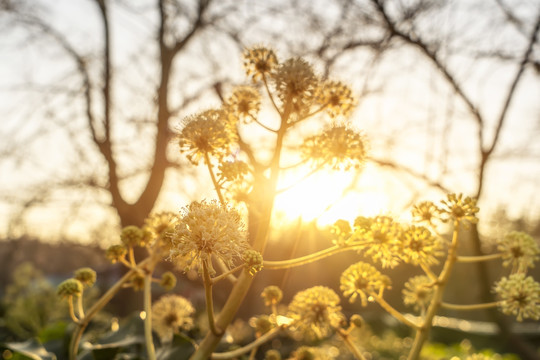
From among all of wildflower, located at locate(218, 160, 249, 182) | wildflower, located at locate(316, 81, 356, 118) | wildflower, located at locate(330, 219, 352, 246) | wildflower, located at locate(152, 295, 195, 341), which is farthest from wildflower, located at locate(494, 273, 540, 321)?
wildflower, located at locate(152, 295, 195, 341)

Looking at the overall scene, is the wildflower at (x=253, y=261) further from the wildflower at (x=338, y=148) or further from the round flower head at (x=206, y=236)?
the wildflower at (x=338, y=148)

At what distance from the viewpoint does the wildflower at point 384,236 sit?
86 cm

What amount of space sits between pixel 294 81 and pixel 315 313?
509 millimetres

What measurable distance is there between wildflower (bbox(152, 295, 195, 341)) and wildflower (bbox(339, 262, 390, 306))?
1.70 ft

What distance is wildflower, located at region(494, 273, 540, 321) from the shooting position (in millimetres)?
942

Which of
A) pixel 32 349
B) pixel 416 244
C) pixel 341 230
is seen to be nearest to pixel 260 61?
pixel 341 230

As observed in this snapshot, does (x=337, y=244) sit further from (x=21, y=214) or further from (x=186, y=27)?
(x=21, y=214)

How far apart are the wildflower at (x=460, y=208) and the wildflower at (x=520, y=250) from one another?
0.22m

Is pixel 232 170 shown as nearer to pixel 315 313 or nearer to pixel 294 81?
pixel 294 81

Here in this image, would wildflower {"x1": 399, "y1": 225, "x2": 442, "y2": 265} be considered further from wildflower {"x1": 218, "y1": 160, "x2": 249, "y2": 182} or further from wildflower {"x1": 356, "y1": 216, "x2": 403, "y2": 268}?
wildflower {"x1": 218, "y1": 160, "x2": 249, "y2": 182}

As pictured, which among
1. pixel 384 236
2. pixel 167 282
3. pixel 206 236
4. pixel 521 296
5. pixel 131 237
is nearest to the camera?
pixel 206 236

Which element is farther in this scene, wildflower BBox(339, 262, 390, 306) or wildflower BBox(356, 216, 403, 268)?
wildflower BBox(339, 262, 390, 306)

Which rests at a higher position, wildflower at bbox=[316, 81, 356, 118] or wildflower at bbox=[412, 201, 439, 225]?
wildflower at bbox=[316, 81, 356, 118]

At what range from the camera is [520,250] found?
41.6 inches
